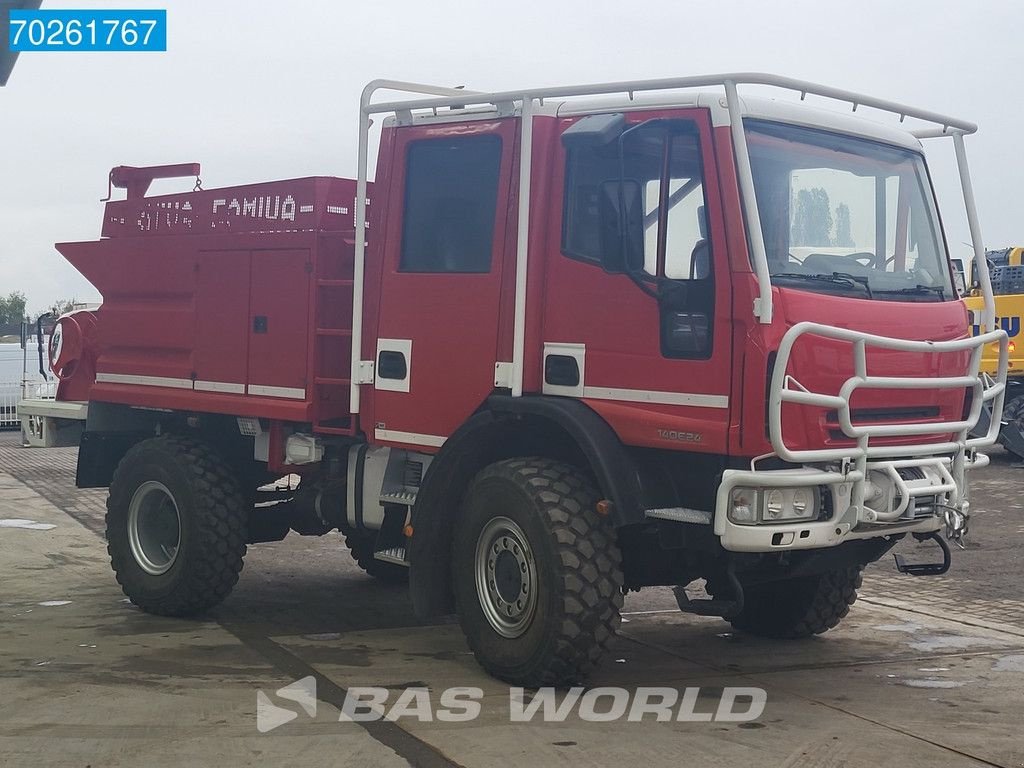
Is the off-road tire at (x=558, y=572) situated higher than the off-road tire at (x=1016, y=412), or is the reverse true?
the off-road tire at (x=1016, y=412)

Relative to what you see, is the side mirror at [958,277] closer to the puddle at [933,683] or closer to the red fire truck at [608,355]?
the red fire truck at [608,355]

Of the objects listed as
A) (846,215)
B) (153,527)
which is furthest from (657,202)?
(153,527)

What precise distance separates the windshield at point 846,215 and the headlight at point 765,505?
905mm

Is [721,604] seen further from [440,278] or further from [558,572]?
[440,278]

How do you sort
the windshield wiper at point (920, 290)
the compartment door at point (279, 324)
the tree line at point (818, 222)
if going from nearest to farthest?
the tree line at point (818, 222) < the windshield wiper at point (920, 290) < the compartment door at point (279, 324)

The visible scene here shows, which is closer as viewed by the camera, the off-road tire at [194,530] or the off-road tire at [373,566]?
the off-road tire at [194,530]

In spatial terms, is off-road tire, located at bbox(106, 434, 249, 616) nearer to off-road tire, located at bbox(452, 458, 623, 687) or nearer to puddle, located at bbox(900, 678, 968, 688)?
off-road tire, located at bbox(452, 458, 623, 687)

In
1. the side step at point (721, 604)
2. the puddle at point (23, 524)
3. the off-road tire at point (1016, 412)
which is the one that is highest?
the off-road tire at point (1016, 412)

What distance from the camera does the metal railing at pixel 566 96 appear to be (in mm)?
5738

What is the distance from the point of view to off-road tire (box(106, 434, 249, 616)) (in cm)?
807

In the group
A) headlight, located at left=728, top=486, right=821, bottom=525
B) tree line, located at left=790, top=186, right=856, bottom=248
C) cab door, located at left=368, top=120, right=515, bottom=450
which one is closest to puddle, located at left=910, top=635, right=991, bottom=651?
headlight, located at left=728, top=486, right=821, bottom=525

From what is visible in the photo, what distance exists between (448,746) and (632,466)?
4.95 ft

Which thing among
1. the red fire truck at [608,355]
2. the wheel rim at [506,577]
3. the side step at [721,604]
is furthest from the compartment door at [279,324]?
the side step at [721,604]

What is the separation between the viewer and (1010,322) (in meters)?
18.2
